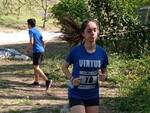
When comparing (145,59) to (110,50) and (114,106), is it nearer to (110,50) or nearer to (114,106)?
(110,50)

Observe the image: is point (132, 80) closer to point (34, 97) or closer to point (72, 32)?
point (34, 97)

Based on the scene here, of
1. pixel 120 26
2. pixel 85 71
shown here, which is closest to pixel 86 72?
pixel 85 71

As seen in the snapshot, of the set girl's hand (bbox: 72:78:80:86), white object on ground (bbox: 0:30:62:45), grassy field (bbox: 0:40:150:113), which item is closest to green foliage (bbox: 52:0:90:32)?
grassy field (bbox: 0:40:150:113)

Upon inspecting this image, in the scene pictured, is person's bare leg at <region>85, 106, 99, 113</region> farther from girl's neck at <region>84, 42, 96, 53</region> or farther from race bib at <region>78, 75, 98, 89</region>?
girl's neck at <region>84, 42, 96, 53</region>

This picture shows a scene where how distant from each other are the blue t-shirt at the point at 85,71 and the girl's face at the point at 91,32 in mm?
143

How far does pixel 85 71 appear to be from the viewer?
5637 mm

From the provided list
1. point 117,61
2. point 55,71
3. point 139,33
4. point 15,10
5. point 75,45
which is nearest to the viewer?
point 75,45

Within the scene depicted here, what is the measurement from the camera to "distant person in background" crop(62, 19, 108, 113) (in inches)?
221

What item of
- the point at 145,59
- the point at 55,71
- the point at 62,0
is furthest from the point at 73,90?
the point at 62,0

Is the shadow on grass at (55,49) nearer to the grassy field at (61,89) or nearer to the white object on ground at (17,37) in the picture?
the grassy field at (61,89)

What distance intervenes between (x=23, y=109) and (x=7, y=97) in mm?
1292

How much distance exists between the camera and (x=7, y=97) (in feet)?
33.9

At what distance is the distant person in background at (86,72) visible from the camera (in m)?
Result: 5.60

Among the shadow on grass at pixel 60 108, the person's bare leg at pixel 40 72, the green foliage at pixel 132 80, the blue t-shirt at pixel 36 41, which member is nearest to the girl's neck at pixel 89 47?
the green foliage at pixel 132 80
